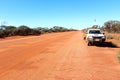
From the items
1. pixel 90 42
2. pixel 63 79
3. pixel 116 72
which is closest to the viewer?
pixel 63 79

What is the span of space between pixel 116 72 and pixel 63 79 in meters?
2.60

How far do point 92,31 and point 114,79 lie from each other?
1764cm

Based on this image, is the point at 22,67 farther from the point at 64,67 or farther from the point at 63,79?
the point at 63,79

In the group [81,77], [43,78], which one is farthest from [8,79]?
[81,77]

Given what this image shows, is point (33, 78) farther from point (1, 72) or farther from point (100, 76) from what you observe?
point (100, 76)

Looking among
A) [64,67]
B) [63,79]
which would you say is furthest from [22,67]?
[63,79]

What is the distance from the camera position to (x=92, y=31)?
25.8 meters

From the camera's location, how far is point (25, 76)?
29.5 ft

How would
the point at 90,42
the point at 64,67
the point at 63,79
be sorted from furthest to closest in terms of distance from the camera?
the point at 90,42, the point at 64,67, the point at 63,79

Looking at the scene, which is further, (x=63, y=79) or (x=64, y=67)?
(x=64, y=67)

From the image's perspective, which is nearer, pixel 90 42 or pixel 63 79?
pixel 63 79

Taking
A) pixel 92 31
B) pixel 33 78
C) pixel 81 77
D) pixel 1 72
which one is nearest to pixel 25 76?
pixel 33 78

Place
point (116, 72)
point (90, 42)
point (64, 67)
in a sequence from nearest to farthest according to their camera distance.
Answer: point (116, 72)
point (64, 67)
point (90, 42)

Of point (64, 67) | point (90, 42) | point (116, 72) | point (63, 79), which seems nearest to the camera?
point (63, 79)
